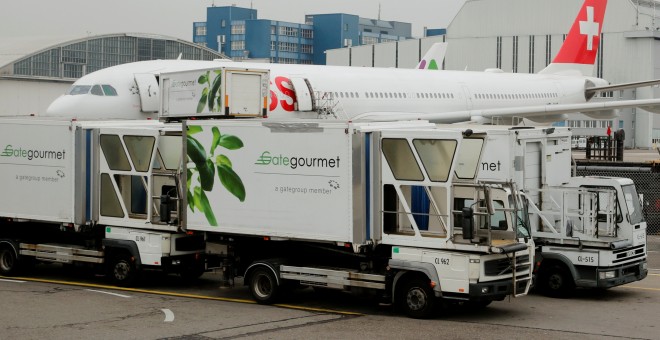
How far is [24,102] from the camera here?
65875 millimetres

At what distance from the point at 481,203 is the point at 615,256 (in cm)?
320

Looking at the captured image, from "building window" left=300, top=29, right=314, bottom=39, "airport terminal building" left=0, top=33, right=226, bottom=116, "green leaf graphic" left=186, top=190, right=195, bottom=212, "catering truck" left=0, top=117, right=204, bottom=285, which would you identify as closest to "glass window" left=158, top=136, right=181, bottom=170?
"catering truck" left=0, top=117, right=204, bottom=285

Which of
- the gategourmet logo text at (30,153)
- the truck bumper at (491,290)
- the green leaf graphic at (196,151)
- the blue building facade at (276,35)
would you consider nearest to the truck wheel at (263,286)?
the green leaf graphic at (196,151)

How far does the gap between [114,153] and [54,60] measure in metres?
51.1

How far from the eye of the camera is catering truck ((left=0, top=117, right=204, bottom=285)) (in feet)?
61.3

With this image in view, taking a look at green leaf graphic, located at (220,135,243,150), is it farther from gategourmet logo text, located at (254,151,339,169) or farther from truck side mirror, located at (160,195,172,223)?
truck side mirror, located at (160,195,172,223)

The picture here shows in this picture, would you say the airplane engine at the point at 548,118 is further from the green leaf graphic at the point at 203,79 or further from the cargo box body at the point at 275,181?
the cargo box body at the point at 275,181

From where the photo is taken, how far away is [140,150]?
18.9 m

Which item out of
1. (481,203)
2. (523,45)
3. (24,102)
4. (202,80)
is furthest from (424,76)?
(523,45)

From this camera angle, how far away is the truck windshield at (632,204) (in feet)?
59.5

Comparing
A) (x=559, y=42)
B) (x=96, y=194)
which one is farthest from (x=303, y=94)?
(x=559, y=42)

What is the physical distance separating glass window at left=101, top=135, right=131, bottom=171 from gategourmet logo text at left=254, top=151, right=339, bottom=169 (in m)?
3.18

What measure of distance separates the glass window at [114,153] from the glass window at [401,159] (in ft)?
17.9

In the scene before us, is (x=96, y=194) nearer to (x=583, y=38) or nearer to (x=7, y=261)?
(x=7, y=261)
